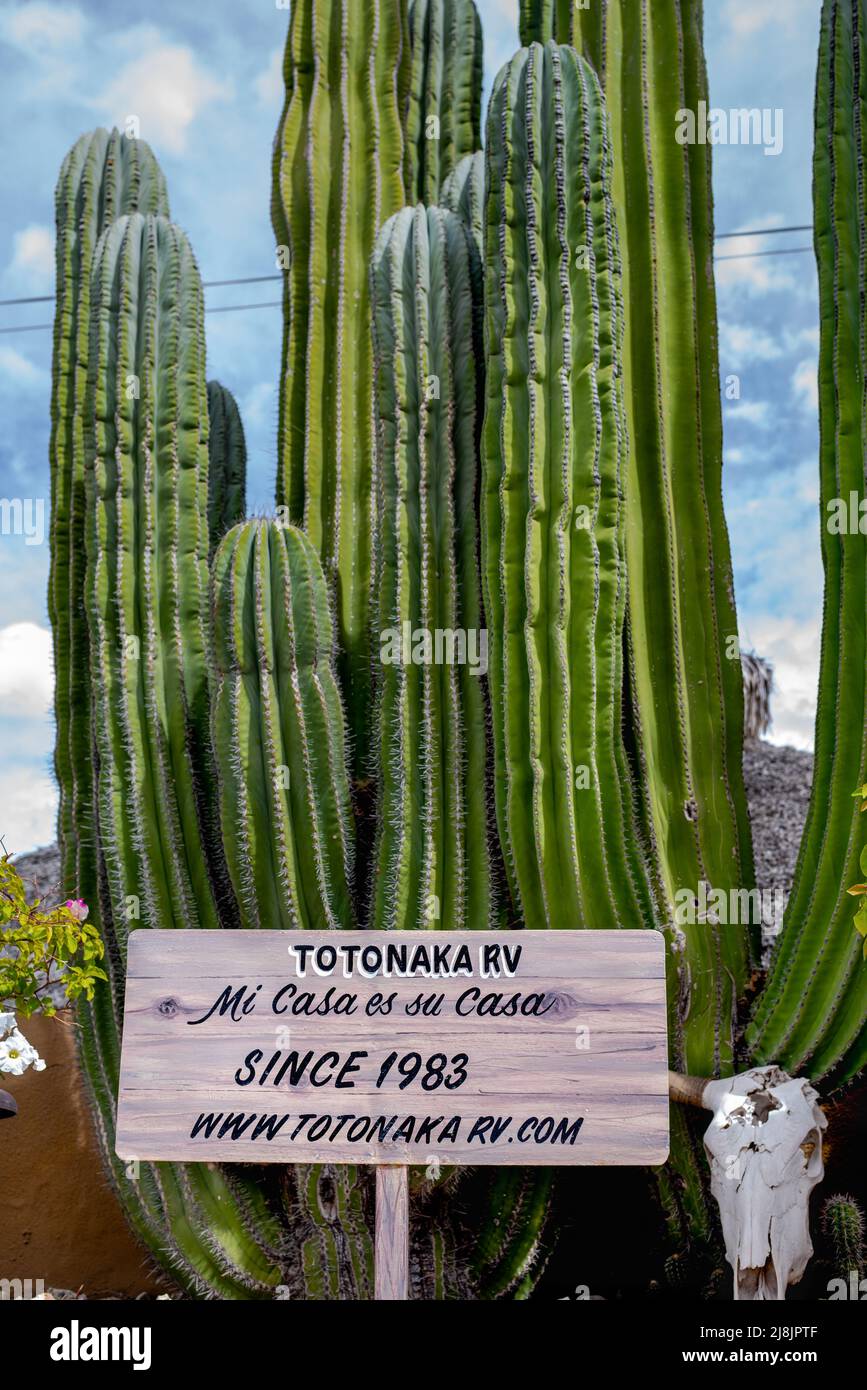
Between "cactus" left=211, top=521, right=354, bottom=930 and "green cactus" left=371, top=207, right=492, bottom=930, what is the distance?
0.48ft

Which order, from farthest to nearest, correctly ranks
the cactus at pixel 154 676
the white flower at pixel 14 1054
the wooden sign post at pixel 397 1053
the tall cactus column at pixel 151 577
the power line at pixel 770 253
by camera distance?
the power line at pixel 770 253 < the tall cactus column at pixel 151 577 < the cactus at pixel 154 676 < the white flower at pixel 14 1054 < the wooden sign post at pixel 397 1053

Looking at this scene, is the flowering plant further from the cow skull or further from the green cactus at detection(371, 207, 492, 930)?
the cow skull

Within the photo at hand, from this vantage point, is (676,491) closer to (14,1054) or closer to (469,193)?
(469,193)

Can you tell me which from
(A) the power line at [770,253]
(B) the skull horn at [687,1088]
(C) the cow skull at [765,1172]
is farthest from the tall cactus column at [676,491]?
(A) the power line at [770,253]

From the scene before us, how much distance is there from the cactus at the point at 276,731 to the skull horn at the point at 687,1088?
795mm

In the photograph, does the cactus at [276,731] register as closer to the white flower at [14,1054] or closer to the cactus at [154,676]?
the cactus at [154,676]

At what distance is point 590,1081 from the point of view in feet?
8.11

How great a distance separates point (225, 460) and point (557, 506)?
1.43 meters

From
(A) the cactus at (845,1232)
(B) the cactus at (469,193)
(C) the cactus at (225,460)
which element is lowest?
(A) the cactus at (845,1232)

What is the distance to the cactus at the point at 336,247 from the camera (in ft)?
10.7

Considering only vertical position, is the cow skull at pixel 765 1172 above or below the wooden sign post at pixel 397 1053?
below

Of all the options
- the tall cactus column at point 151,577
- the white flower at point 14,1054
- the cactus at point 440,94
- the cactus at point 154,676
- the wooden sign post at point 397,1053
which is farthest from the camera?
→ the cactus at point 440,94

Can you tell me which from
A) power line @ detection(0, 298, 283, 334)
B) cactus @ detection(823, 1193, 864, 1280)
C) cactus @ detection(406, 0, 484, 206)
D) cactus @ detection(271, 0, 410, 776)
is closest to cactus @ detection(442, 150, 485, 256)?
cactus @ detection(271, 0, 410, 776)

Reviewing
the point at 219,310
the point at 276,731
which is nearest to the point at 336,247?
the point at 219,310
